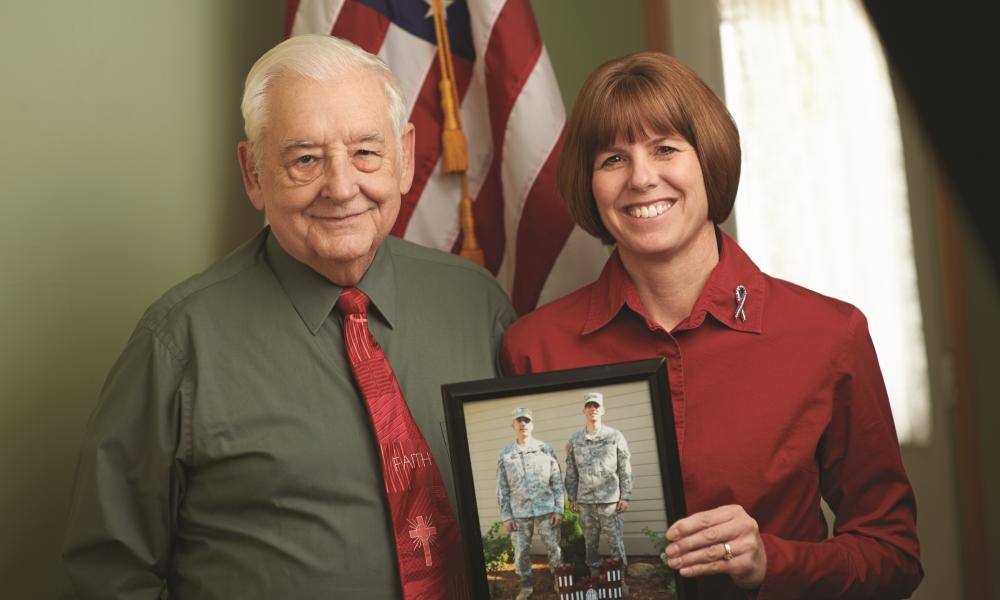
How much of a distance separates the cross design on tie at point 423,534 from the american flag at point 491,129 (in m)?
0.76

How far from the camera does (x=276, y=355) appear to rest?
1738 millimetres

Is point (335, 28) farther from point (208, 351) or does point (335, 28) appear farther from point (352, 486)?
point (352, 486)

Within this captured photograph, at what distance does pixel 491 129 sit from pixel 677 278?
0.81 meters

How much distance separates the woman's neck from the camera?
5.74 ft

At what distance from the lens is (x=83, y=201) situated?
7.06 ft

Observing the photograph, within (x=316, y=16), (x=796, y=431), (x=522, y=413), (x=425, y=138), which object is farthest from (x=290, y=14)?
(x=796, y=431)

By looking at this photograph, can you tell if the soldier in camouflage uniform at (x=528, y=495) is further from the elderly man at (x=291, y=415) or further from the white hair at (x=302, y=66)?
the white hair at (x=302, y=66)

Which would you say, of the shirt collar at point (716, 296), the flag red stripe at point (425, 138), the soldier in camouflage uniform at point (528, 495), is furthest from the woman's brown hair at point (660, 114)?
the flag red stripe at point (425, 138)

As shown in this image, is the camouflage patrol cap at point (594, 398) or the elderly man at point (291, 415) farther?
the elderly man at point (291, 415)

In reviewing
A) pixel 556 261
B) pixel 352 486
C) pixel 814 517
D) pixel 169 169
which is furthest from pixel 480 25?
pixel 814 517

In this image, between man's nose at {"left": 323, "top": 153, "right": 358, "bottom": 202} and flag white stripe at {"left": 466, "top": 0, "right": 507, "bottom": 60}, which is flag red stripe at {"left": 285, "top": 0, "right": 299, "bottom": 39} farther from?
man's nose at {"left": 323, "top": 153, "right": 358, "bottom": 202}

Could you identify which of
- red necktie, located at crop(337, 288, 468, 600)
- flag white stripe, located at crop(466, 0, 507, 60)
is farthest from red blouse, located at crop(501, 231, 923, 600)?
flag white stripe, located at crop(466, 0, 507, 60)

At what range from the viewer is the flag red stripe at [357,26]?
7.69ft

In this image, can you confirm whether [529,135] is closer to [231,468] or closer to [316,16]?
[316,16]
